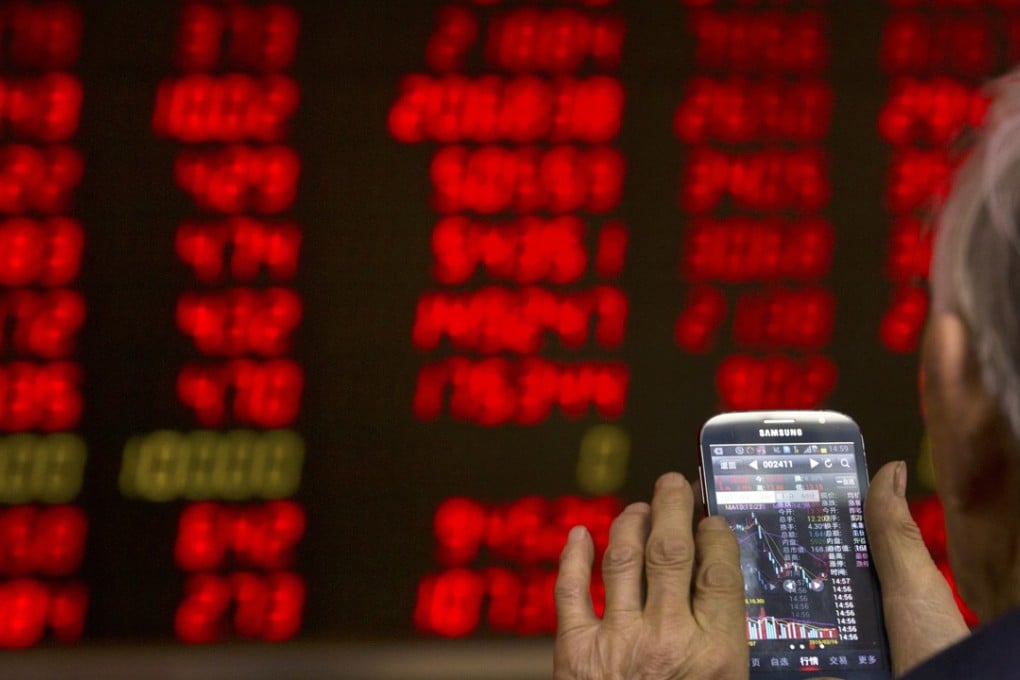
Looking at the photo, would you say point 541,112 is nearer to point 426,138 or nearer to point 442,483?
point 426,138

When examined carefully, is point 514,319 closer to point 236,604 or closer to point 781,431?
point 236,604

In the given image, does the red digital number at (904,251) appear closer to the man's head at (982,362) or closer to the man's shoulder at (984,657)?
the man's head at (982,362)

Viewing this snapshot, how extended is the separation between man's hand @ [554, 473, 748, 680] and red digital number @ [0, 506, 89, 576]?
176cm

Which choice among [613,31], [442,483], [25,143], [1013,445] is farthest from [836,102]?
[1013,445]

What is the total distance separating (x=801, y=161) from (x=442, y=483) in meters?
0.92

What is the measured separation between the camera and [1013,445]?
64 centimetres

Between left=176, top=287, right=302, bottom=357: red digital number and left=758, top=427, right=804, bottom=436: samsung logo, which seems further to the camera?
left=176, top=287, right=302, bottom=357: red digital number

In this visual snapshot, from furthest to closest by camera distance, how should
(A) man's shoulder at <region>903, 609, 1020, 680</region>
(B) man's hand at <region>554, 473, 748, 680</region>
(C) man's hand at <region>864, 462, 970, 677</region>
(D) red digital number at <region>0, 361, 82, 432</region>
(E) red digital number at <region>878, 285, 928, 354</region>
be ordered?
(E) red digital number at <region>878, 285, 928, 354</region>, (D) red digital number at <region>0, 361, 82, 432</region>, (C) man's hand at <region>864, 462, 970, 677</region>, (B) man's hand at <region>554, 473, 748, 680</region>, (A) man's shoulder at <region>903, 609, 1020, 680</region>

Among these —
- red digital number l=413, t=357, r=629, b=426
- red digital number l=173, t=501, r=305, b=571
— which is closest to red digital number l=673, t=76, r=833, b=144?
red digital number l=413, t=357, r=629, b=426

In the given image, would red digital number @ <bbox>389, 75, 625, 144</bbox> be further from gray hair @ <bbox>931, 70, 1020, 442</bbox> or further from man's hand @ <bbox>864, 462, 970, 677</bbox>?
gray hair @ <bbox>931, 70, 1020, 442</bbox>

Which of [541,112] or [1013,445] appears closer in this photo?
[1013,445]

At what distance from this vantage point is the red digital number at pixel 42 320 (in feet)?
7.77

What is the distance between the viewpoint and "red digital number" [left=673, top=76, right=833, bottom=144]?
2.43 m

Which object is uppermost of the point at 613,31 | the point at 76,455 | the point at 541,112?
the point at 613,31
